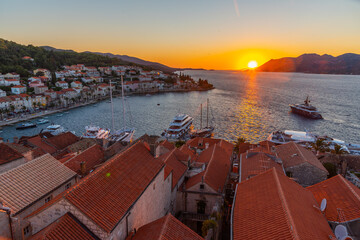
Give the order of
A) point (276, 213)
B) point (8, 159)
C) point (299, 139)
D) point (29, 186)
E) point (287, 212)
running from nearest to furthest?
point (287, 212) < point (276, 213) < point (29, 186) < point (8, 159) < point (299, 139)

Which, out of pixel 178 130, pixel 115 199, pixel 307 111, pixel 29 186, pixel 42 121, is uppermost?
pixel 115 199

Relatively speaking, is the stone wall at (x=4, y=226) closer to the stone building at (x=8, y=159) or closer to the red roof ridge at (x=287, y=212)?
the stone building at (x=8, y=159)

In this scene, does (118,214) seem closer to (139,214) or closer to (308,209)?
(139,214)

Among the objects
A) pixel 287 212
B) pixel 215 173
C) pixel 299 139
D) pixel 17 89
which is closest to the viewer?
pixel 287 212

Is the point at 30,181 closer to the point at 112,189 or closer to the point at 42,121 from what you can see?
the point at 112,189

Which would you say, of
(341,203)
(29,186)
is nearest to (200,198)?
(341,203)

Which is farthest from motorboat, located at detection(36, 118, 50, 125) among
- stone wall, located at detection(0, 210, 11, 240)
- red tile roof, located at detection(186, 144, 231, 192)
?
stone wall, located at detection(0, 210, 11, 240)

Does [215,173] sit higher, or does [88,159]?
[88,159]
